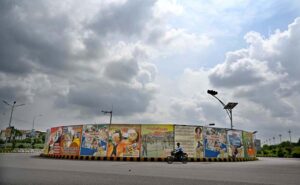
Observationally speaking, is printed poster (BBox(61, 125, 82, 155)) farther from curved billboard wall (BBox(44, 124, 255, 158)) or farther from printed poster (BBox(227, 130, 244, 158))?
printed poster (BBox(227, 130, 244, 158))

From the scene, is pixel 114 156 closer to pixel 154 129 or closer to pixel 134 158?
pixel 134 158

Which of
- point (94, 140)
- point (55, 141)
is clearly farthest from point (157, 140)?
point (55, 141)

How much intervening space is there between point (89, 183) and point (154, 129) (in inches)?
666

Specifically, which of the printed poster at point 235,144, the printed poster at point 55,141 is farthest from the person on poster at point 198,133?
the printed poster at point 55,141

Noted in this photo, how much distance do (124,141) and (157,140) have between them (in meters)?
3.13

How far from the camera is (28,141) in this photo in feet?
347

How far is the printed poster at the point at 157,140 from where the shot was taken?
931 inches

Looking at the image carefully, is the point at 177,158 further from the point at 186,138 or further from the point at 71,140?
the point at 71,140

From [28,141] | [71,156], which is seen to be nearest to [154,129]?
[71,156]

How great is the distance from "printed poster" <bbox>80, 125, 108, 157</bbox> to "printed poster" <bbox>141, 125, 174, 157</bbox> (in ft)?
12.3

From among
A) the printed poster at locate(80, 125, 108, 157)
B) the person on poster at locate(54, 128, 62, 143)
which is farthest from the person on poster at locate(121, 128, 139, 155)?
the person on poster at locate(54, 128, 62, 143)

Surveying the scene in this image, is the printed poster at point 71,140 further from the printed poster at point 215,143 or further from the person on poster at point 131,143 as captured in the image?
the printed poster at point 215,143

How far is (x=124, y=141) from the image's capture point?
2417 centimetres

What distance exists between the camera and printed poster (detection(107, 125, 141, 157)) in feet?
78.3
